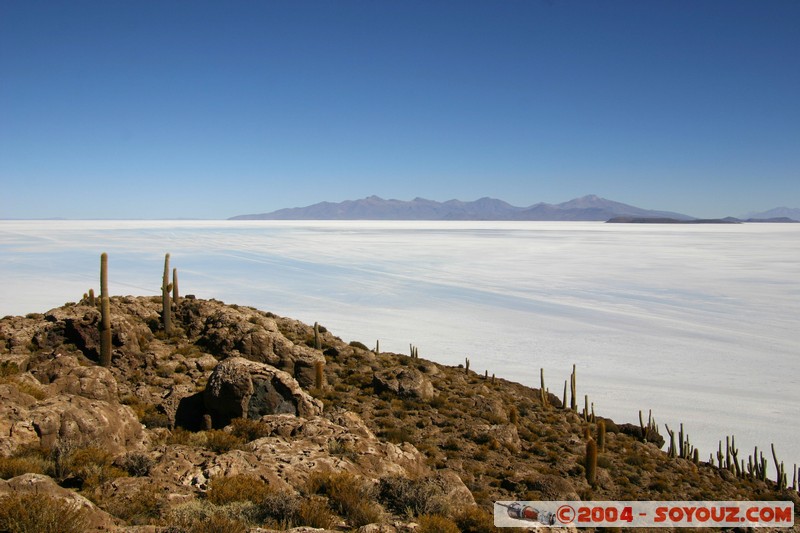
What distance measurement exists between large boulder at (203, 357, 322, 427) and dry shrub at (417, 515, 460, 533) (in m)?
7.61

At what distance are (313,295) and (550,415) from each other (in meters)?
31.1

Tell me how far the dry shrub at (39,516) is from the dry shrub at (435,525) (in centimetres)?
388

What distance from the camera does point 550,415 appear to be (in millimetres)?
20844

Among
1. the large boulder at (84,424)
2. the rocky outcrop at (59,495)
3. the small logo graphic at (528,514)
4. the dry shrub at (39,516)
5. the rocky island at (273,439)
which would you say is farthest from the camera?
the large boulder at (84,424)

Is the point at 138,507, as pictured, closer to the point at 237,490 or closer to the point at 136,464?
the point at 237,490

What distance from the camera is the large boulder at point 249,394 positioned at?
1350 cm

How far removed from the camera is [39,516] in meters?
5.37

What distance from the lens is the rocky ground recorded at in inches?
272

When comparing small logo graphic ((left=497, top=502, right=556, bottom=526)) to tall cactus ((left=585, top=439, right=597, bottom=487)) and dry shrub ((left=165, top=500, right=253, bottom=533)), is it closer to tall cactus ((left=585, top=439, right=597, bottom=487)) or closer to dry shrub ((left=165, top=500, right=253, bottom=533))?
dry shrub ((left=165, top=500, right=253, bottom=533))

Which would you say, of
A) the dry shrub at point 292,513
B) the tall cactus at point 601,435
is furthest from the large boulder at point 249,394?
the tall cactus at point 601,435

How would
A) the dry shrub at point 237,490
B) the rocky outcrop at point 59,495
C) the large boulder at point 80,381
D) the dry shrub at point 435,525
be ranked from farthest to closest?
the large boulder at point 80,381 < the dry shrub at point 237,490 < the dry shrub at point 435,525 < the rocky outcrop at point 59,495

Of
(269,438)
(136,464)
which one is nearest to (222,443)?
(269,438)

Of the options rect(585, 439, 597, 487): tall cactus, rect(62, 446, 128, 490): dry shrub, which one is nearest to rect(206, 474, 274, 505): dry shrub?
rect(62, 446, 128, 490): dry shrub

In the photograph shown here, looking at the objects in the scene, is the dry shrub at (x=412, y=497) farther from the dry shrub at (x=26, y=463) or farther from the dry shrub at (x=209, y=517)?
the dry shrub at (x=26, y=463)
